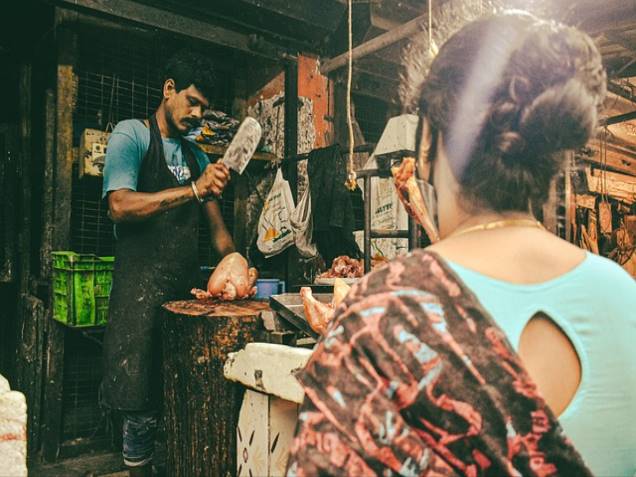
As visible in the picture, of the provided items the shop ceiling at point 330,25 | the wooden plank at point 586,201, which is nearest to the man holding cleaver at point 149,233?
the shop ceiling at point 330,25

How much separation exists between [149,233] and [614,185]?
30.4 feet

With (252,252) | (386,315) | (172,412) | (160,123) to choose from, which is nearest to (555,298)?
(386,315)

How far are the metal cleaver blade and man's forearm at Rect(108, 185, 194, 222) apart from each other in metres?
0.43

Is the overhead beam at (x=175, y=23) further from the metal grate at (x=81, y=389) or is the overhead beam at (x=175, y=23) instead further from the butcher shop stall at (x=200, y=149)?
the metal grate at (x=81, y=389)

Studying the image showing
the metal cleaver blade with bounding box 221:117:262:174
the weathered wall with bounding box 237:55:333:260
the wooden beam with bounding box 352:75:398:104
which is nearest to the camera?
the metal cleaver blade with bounding box 221:117:262:174

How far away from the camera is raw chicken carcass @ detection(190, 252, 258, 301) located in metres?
3.37

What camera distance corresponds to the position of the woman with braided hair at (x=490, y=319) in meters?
0.92

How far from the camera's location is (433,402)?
3.00 feet

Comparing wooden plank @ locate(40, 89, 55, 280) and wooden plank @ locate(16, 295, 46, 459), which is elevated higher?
wooden plank @ locate(40, 89, 55, 280)

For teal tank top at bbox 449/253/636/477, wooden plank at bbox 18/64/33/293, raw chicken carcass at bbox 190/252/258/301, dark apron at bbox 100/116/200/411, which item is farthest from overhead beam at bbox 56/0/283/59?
teal tank top at bbox 449/253/636/477

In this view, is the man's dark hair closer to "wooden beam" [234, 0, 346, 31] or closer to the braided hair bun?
"wooden beam" [234, 0, 346, 31]

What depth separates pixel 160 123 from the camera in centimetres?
380

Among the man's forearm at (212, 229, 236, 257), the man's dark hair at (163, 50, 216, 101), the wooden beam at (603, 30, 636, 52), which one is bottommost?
the man's forearm at (212, 229, 236, 257)

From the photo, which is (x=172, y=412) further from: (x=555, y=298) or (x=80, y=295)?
(x=555, y=298)
